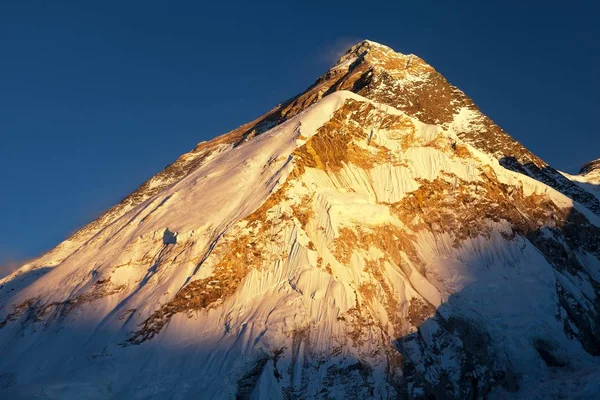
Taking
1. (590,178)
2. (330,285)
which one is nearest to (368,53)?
(590,178)

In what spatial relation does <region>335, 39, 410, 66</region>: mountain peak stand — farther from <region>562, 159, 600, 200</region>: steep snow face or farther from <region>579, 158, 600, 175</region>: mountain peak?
<region>579, 158, 600, 175</region>: mountain peak

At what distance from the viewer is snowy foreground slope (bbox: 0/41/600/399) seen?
46.5 m

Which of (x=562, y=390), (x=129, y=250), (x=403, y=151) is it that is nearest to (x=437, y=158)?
(x=403, y=151)

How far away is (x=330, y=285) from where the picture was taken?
51.2 meters

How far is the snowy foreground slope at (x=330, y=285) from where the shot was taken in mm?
46500

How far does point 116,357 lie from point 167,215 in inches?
712

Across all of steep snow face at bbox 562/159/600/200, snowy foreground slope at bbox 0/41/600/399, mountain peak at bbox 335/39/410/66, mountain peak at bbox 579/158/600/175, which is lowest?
snowy foreground slope at bbox 0/41/600/399

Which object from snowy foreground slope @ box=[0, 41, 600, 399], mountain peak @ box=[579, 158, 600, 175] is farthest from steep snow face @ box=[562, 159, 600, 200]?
snowy foreground slope @ box=[0, 41, 600, 399]

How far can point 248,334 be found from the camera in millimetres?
47688

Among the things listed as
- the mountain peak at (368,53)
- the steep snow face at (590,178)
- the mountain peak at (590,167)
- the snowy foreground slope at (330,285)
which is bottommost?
the snowy foreground slope at (330,285)

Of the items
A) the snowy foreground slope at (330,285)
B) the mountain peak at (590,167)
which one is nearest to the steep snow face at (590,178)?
the mountain peak at (590,167)

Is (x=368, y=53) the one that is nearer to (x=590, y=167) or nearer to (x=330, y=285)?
(x=590, y=167)

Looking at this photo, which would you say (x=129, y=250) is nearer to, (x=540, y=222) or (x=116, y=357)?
(x=116, y=357)

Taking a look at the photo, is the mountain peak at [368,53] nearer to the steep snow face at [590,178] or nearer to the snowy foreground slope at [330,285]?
the steep snow face at [590,178]
